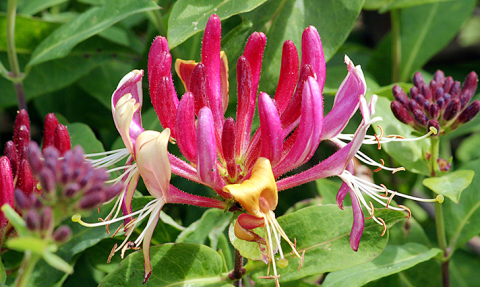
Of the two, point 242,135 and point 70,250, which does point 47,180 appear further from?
point 70,250

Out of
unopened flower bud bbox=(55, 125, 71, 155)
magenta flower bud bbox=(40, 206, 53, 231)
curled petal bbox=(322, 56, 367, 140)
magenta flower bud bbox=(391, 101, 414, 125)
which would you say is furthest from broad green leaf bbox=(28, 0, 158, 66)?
magenta flower bud bbox=(40, 206, 53, 231)

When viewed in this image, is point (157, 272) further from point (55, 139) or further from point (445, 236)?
point (445, 236)

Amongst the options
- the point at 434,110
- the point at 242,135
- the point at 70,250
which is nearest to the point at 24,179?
the point at 70,250

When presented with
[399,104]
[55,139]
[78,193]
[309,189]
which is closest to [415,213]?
[309,189]

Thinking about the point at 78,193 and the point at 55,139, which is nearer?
the point at 78,193

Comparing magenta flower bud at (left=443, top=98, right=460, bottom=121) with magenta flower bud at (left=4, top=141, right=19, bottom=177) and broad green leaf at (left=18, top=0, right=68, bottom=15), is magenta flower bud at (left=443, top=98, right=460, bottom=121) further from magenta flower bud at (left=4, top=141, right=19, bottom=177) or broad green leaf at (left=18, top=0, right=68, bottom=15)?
broad green leaf at (left=18, top=0, right=68, bottom=15)
